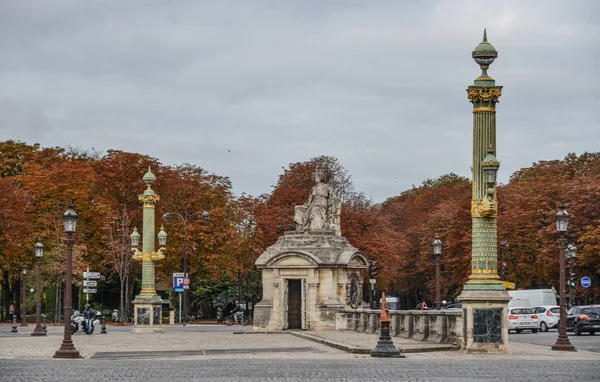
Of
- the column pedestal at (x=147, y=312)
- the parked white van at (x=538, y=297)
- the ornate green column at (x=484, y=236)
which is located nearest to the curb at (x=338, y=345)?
the ornate green column at (x=484, y=236)

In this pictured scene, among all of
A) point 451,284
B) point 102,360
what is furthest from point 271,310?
point 451,284

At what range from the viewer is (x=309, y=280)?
4956 cm

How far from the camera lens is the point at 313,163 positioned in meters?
91.8

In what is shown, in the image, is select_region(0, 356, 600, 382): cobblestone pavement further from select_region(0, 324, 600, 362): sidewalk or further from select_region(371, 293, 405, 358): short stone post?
select_region(0, 324, 600, 362): sidewalk

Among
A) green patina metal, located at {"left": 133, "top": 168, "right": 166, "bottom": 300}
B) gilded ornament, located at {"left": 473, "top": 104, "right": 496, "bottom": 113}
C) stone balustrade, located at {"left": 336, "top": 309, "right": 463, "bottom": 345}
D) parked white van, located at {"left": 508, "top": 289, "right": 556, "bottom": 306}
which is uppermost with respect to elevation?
gilded ornament, located at {"left": 473, "top": 104, "right": 496, "bottom": 113}

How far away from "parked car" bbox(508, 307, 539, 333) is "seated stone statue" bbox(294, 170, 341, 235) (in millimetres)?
9106

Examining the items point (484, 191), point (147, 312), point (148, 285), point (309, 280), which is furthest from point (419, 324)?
point (148, 285)

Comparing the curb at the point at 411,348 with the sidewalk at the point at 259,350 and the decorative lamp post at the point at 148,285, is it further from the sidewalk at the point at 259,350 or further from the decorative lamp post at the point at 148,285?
the decorative lamp post at the point at 148,285

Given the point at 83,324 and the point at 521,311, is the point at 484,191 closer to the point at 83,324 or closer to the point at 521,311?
the point at 83,324

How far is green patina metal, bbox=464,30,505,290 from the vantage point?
30203mm

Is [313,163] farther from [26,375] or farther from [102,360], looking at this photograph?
[26,375]

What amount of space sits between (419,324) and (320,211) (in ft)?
50.0

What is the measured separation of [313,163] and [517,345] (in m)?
57.6

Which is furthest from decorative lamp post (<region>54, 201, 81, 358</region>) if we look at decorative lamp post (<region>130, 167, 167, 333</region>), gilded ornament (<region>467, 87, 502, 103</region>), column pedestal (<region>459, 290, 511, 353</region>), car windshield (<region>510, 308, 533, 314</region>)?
car windshield (<region>510, 308, 533, 314</region>)
